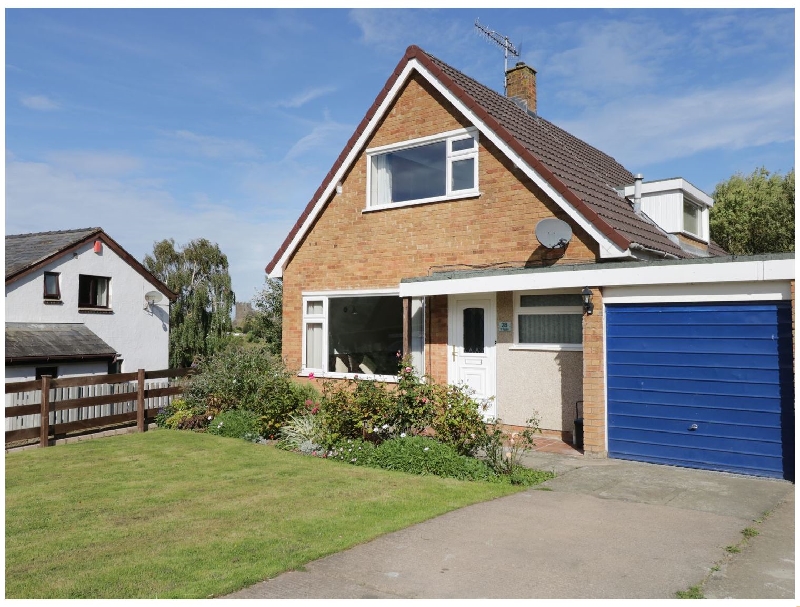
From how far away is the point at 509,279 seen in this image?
10859mm

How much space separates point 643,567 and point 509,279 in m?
6.13

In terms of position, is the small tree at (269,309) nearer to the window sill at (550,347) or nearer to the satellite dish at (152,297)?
the satellite dish at (152,297)

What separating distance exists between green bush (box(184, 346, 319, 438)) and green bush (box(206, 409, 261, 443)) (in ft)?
0.53

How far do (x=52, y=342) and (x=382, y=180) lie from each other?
1450 centimetres

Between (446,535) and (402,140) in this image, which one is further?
(402,140)

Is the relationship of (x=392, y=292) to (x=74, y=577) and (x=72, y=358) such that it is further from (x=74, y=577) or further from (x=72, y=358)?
(x=72, y=358)

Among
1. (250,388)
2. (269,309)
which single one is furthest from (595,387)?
(269,309)

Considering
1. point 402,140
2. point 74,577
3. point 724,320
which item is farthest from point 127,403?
point 724,320

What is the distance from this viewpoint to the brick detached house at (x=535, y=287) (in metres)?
8.77

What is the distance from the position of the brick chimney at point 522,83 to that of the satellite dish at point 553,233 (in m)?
8.44

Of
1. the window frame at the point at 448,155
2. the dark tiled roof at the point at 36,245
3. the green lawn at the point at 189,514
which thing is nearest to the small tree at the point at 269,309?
the dark tiled roof at the point at 36,245

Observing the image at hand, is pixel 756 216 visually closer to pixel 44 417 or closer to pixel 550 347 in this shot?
Result: pixel 550 347

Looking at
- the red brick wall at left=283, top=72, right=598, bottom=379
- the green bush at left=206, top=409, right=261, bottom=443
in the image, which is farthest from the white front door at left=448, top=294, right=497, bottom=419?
the green bush at left=206, top=409, right=261, bottom=443

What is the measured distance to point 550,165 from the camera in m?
12.0
